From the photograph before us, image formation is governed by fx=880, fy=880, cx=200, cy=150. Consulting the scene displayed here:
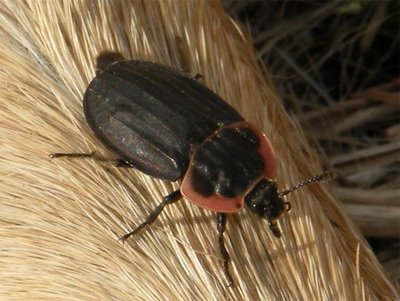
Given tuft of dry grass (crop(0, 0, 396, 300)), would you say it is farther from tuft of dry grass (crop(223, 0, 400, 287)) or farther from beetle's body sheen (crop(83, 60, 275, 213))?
tuft of dry grass (crop(223, 0, 400, 287))

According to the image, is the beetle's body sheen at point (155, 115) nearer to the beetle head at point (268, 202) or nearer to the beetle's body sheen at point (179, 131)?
the beetle's body sheen at point (179, 131)

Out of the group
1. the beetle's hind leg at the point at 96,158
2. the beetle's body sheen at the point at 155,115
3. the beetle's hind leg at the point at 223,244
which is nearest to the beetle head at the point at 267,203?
the beetle's hind leg at the point at 223,244

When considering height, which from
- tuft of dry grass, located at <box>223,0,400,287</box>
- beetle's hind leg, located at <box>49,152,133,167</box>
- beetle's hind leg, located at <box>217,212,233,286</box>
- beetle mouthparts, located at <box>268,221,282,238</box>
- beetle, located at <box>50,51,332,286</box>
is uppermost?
tuft of dry grass, located at <box>223,0,400,287</box>

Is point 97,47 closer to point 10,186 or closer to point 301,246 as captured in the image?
point 10,186

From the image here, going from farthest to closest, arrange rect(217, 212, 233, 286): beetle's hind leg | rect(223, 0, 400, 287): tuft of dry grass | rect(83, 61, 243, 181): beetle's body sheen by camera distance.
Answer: rect(223, 0, 400, 287): tuft of dry grass < rect(83, 61, 243, 181): beetle's body sheen < rect(217, 212, 233, 286): beetle's hind leg

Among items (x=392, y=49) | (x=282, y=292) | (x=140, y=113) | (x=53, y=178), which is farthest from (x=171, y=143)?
(x=392, y=49)

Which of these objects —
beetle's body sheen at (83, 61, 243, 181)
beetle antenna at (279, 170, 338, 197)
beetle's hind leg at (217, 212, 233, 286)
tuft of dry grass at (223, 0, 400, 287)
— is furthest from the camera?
tuft of dry grass at (223, 0, 400, 287)

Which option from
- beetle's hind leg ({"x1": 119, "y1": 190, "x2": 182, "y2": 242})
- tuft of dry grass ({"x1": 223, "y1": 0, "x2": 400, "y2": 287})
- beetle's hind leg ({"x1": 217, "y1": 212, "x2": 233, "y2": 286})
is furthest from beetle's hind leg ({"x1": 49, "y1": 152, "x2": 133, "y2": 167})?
tuft of dry grass ({"x1": 223, "y1": 0, "x2": 400, "y2": 287})

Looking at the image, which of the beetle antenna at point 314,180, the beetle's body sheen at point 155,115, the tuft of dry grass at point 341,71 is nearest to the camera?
the beetle's body sheen at point 155,115
